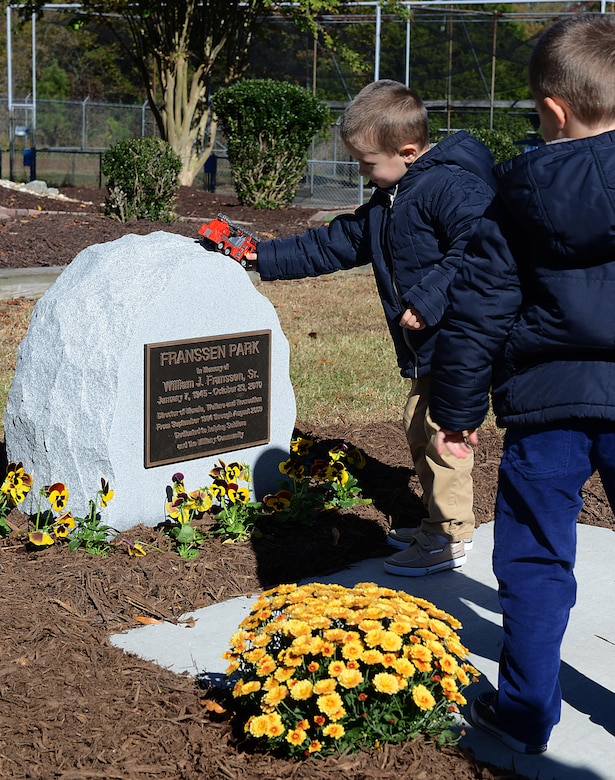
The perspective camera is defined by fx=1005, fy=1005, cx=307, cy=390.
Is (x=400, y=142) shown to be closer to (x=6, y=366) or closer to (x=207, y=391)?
(x=207, y=391)

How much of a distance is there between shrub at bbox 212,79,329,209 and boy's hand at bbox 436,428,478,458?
13.5 meters

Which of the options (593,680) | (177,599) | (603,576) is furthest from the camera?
(603,576)

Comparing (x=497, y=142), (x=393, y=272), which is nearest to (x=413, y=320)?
(x=393, y=272)

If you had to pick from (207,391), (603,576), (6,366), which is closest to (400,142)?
A: (207,391)

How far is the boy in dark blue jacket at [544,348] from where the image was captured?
229cm

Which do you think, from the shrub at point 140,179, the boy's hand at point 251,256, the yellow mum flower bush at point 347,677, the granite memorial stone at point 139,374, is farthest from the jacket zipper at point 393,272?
the shrub at point 140,179

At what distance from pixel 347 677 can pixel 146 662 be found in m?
0.97

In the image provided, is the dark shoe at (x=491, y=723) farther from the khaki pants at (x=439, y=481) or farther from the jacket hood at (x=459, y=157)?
the jacket hood at (x=459, y=157)

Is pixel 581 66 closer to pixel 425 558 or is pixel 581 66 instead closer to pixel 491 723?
pixel 491 723

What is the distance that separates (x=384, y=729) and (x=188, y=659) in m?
0.89

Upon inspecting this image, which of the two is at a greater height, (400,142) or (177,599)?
(400,142)

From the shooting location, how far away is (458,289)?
8.08ft

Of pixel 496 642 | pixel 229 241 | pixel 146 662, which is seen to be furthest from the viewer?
pixel 229 241

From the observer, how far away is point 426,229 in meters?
3.73
